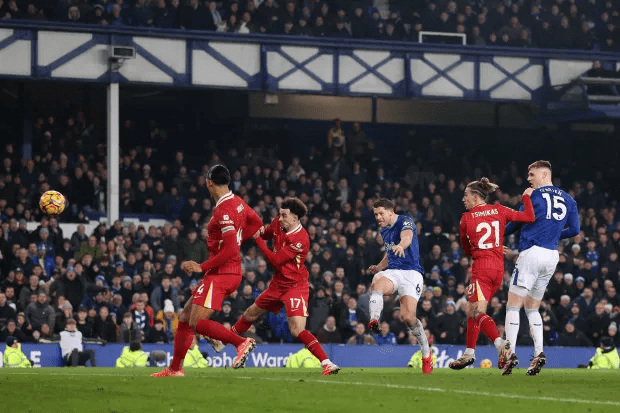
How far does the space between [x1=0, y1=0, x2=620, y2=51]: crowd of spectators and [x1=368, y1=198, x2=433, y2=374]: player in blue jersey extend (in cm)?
1707

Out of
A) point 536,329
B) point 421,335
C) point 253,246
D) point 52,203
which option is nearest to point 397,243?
point 421,335

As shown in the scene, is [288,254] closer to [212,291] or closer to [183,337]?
[212,291]

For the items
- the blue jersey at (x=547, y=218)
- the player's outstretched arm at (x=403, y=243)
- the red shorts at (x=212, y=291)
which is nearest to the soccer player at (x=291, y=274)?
the red shorts at (x=212, y=291)

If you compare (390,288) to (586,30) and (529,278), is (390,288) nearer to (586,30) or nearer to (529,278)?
(529,278)

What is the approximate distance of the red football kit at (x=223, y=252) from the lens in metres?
12.9

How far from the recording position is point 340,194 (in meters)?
31.2

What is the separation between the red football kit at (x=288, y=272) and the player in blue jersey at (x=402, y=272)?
889mm

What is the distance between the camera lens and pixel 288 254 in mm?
13648

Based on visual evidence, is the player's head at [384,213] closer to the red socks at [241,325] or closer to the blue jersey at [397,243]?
the blue jersey at [397,243]

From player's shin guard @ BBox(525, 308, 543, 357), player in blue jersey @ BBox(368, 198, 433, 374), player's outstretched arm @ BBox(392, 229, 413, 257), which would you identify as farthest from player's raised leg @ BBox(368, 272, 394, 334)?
player's shin guard @ BBox(525, 308, 543, 357)

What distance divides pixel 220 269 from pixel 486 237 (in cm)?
340

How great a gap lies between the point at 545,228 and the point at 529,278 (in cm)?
64

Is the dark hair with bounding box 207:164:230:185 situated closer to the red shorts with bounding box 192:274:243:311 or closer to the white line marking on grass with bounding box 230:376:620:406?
the red shorts with bounding box 192:274:243:311

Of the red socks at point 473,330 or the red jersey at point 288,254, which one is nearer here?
the red jersey at point 288,254
